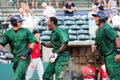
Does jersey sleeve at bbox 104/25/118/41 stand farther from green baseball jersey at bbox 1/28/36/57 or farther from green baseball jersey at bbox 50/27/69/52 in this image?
green baseball jersey at bbox 1/28/36/57

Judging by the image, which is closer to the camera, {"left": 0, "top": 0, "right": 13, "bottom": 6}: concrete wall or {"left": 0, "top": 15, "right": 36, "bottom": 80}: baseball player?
{"left": 0, "top": 15, "right": 36, "bottom": 80}: baseball player

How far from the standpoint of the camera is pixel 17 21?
11.3 metres

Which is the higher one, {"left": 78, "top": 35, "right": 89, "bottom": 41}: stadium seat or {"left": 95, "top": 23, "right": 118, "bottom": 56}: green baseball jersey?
{"left": 95, "top": 23, "right": 118, "bottom": 56}: green baseball jersey

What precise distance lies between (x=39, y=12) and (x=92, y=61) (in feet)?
23.7

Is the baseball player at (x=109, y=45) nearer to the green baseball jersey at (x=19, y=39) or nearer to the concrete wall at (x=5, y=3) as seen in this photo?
the green baseball jersey at (x=19, y=39)

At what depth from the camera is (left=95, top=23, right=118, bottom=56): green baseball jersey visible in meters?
9.91

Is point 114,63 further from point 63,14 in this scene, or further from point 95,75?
point 63,14

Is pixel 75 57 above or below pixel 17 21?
below

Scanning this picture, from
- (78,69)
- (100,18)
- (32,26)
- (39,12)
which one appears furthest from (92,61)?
(39,12)

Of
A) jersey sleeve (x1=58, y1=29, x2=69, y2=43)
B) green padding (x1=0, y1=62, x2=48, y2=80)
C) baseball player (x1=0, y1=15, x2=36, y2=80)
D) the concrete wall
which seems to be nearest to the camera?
baseball player (x1=0, y1=15, x2=36, y2=80)

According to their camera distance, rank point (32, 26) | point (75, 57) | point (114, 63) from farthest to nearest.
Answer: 1. point (32, 26)
2. point (75, 57)
3. point (114, 63)

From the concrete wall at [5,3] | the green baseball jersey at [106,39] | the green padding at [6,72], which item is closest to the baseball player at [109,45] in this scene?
the green baseball jersey at [106,39]

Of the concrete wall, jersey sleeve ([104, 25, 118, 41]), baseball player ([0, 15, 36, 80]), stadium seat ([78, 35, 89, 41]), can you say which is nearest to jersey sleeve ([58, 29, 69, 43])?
baseball player ([0, 15, 36, 80])

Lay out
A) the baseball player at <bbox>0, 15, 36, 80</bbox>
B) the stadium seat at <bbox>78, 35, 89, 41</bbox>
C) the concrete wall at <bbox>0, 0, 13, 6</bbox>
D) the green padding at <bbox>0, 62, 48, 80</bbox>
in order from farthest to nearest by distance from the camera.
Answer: the concrete wall at <bbox>0, 0, 13, 6</bbox> < the stadium seat at <bbox>78, 35, 89, 41</bbox> < the green padding at <bbox>0, 62, 48, 80</bbox> < the baseball player at <bbox>0, 15, 36, 80</bbox>
